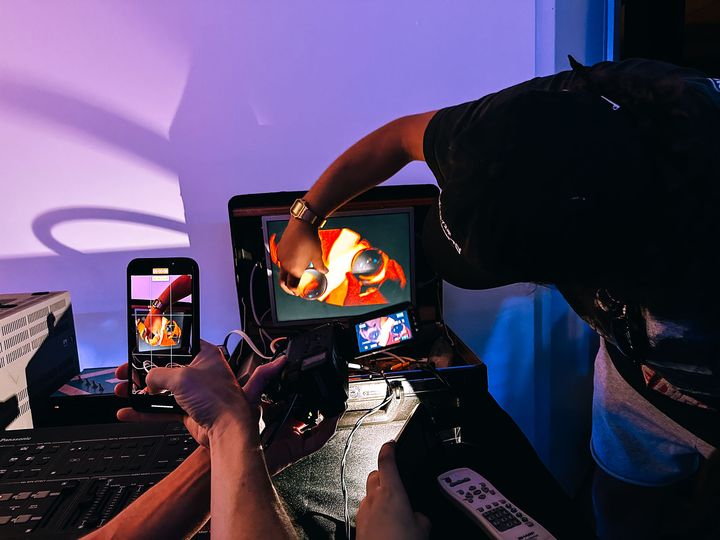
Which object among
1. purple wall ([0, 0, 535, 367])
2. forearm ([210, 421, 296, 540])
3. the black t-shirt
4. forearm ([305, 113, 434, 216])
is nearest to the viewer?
the black t-shirt

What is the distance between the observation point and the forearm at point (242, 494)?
1.74 ft

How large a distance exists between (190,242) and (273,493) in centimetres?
95

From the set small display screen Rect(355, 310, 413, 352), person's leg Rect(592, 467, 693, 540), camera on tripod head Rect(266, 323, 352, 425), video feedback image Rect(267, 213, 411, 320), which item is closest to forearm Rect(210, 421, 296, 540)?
camera on tripod head Rect(266, 323, 352, 425)

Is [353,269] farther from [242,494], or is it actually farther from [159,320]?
[242,494]

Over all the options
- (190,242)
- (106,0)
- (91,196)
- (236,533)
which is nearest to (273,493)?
(236,533)

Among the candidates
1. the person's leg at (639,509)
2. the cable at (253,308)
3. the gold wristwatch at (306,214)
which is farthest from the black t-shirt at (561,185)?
the person's leg at (639,509)

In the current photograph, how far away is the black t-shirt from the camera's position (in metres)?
0.41

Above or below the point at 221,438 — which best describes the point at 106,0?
above

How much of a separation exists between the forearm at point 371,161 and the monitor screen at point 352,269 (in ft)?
0.70

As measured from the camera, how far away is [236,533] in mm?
525

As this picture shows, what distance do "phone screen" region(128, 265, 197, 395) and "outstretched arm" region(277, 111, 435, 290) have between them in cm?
23

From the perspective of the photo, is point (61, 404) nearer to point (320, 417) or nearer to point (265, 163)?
point (320, 417)

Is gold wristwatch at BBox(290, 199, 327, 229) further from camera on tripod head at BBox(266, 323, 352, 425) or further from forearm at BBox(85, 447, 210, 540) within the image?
forearm at BBox(85, 447, 210, 540)

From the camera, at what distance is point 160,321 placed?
0.89m
